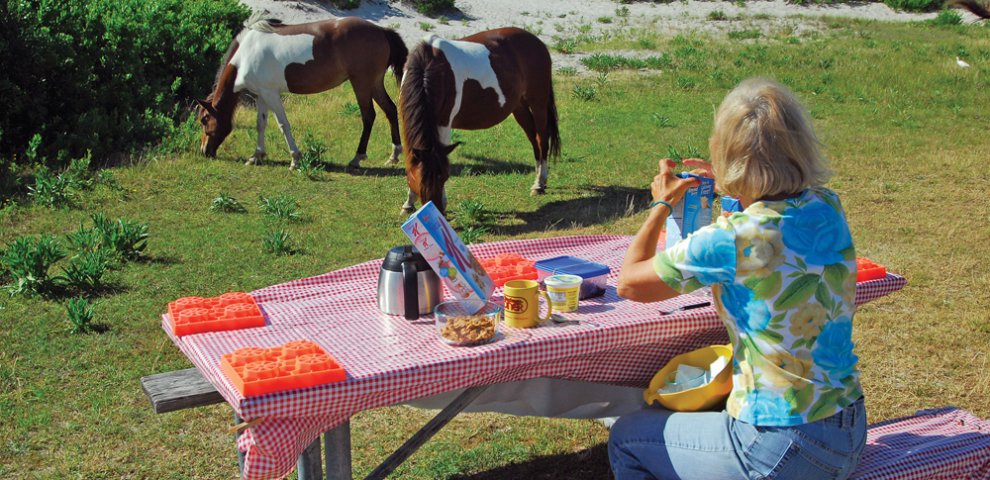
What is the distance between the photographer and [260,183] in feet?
33.4

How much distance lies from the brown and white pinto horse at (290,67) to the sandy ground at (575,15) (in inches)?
343

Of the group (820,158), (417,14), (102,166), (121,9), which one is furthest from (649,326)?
(417,14)

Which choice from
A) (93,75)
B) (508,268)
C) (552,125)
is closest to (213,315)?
(508,268)

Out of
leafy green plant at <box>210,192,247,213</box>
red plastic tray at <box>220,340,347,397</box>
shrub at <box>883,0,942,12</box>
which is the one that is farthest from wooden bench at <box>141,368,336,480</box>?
shrub at <box>883,0,942,12</box>

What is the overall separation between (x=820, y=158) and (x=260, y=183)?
26.9 ft

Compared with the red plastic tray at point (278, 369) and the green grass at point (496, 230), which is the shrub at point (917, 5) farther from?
the red plastic tray at point (278, 369)

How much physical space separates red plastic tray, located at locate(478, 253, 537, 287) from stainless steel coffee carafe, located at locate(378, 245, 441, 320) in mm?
496

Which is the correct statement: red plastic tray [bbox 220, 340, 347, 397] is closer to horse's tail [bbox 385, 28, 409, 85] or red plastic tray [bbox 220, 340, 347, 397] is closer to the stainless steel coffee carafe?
the stainless steel coffee carafe

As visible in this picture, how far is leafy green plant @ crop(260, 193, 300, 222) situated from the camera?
341 inches

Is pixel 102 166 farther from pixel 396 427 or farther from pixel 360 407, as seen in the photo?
pixel 360 407

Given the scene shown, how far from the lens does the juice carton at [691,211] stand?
368 cm

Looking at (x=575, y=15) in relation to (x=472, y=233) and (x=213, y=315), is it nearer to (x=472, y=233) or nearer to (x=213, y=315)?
(x=472, y=233)

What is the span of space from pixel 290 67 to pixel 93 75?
2780 mm

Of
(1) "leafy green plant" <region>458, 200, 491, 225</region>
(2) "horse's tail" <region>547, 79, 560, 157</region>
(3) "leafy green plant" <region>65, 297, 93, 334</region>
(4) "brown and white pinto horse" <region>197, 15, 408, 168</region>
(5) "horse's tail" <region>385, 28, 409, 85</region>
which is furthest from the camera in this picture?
(5) "horse's tail" <region>385, 28, 409, 85</region>
